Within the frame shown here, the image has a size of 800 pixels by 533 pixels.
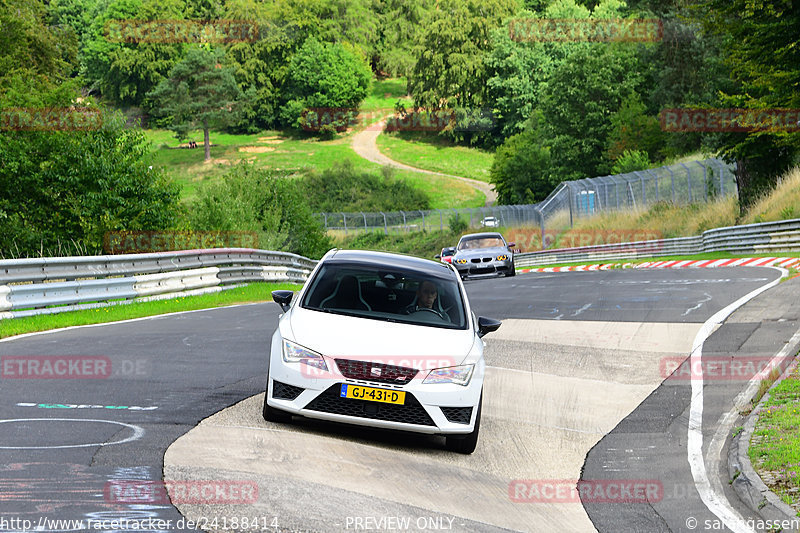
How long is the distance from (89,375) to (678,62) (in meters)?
60.0

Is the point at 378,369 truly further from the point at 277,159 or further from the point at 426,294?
the point at 277,159

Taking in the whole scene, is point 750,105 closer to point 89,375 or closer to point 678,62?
point 89,375

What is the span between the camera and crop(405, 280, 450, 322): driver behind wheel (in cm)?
848

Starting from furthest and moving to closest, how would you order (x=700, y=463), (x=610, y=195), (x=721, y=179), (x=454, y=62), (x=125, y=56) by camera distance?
1. (x=125, y=56)
2. (x=454, y=62)
3. (x=610, y=195)
4. (x=721, y=179)
5. (x=700, y=463)

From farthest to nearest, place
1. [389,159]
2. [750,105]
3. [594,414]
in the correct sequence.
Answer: [389,159] → [750,105] → [594,414]

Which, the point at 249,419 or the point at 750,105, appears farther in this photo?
the point at 750,105

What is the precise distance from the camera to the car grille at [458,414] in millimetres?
7480

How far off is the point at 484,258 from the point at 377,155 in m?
91.9

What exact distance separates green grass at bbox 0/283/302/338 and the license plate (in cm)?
745

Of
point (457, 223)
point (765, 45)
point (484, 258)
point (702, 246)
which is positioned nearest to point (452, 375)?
point (765, 45)

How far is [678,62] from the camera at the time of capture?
64.0m

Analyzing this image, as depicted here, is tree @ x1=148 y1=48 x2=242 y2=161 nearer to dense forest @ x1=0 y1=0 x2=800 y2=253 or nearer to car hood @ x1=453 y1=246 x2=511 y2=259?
dense forest @ x1=0 y1=0 x2=800 y2=253

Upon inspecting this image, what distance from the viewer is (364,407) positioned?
730cm

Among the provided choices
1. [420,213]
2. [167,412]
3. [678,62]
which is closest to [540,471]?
[167,412]
